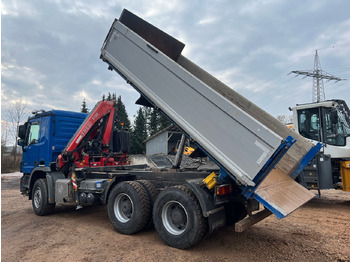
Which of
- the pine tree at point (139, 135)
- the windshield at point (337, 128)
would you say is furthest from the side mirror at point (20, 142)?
the pine tree at point (139, 135)

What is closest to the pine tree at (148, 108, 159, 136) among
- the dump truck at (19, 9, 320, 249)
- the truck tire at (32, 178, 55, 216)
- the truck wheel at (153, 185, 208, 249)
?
the truck tire at (32, 178, 55, 216)

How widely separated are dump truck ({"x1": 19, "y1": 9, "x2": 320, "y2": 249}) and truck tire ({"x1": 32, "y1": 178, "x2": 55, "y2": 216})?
3cm

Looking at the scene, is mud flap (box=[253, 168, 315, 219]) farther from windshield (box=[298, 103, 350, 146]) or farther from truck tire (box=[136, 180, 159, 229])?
windshield (box=[298, 103, 350, 146])

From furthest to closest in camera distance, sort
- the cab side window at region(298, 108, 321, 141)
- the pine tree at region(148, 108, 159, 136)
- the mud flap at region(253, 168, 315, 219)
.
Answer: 1. the pine tree at region(148, 108, 159, 136)
2. the cab side window at region(298, 108, 321, 141)
3. the mud flap at region(253, 168, 315, 219)

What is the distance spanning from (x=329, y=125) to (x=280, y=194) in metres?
5.68

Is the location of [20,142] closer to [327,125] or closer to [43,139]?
[43,139]

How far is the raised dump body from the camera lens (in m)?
3.62

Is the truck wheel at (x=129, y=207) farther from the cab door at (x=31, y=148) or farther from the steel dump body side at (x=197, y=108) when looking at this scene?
the cab door at (x=31, y=148)

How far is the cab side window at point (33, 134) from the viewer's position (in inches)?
308

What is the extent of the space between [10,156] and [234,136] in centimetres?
2816

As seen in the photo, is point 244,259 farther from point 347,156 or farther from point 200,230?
point 347,156

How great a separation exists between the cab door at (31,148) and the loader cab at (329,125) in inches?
343

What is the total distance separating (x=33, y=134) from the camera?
7988 millimetres

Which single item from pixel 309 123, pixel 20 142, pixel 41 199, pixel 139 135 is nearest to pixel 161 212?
pixel 41 199
